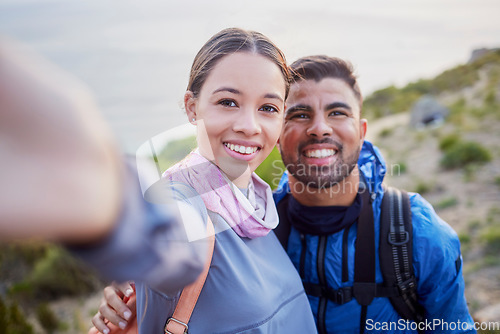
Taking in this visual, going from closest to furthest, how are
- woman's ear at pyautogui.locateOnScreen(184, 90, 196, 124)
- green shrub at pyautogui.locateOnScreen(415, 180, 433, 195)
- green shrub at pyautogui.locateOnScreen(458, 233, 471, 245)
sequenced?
woman's ear at pyautogui.locateOnScreen(184, 90, 196, 124), green shrub at pyautogui.locateOnScreen(458, 233, 471, 245), green shrub at pyautogui.locateOnScreen(415, 180, 433, 195)

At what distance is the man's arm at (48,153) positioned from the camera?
336 mm

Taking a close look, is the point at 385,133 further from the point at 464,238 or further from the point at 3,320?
the point at 3,320

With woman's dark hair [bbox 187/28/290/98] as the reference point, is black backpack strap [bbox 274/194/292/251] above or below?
below

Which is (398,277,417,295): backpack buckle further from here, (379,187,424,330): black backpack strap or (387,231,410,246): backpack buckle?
(387,231,410,246): backpack buckle

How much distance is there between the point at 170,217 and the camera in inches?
24.2

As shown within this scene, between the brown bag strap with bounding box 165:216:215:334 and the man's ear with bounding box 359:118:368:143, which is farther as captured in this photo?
the man's ear with bounding box 359:118:368:143

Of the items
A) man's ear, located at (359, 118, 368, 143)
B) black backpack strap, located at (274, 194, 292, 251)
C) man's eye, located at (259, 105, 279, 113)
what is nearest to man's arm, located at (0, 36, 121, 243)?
man's eye, located at (259, 105, 279, 113)

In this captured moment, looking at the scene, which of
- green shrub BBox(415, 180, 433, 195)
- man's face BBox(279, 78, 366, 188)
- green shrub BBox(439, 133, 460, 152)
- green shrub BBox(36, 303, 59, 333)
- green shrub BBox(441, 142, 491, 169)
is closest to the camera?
man's face BBox(279, 78, 366, 188)

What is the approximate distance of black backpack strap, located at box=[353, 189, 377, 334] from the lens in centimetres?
190

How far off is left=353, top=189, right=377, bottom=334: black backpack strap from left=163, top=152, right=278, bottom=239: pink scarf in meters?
0.74

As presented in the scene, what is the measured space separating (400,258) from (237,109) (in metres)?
1.24

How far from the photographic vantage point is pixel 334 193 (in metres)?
2.20

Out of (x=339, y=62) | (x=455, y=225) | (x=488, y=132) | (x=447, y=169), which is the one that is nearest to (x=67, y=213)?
(x=339, y=62)

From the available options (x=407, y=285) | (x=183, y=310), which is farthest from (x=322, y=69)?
(x=183, y=310)
